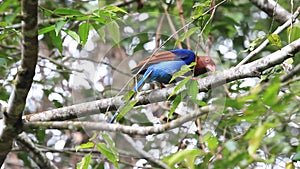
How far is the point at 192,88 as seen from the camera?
1954 mm

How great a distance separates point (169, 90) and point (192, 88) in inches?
13.7

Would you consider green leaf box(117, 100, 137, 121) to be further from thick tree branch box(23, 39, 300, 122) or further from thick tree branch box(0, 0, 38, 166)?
thick tree branch box(0, 0, 38, 166)

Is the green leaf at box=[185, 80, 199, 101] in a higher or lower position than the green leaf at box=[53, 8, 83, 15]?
lower

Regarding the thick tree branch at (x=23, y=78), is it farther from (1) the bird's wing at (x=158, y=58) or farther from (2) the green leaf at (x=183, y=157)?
(2) the green leaf at (x=183, y=157)

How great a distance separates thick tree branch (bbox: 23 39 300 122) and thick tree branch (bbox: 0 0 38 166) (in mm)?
256

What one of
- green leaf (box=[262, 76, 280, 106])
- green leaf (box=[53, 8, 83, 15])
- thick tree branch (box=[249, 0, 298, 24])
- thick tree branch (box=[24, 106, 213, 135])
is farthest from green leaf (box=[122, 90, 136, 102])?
thick tree branch (box=[249, 0, 298, 24])

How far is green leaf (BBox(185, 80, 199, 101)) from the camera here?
1.95 metres

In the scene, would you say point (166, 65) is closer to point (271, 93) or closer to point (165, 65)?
point (165, 65)

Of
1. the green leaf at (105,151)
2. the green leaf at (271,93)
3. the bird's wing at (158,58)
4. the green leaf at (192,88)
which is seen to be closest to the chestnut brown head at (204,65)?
the bird's wing at (158,58)

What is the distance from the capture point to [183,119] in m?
1.72

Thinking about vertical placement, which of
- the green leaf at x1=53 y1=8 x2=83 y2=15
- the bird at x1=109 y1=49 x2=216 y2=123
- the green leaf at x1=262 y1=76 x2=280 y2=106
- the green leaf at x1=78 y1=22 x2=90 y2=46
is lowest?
the green leaf at x1=262 y1=76 x2=280 y2=106

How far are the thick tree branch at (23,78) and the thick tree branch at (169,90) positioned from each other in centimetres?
26

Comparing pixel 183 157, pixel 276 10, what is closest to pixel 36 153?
pixel 276 10

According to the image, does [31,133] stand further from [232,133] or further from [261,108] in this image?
[261,108]
